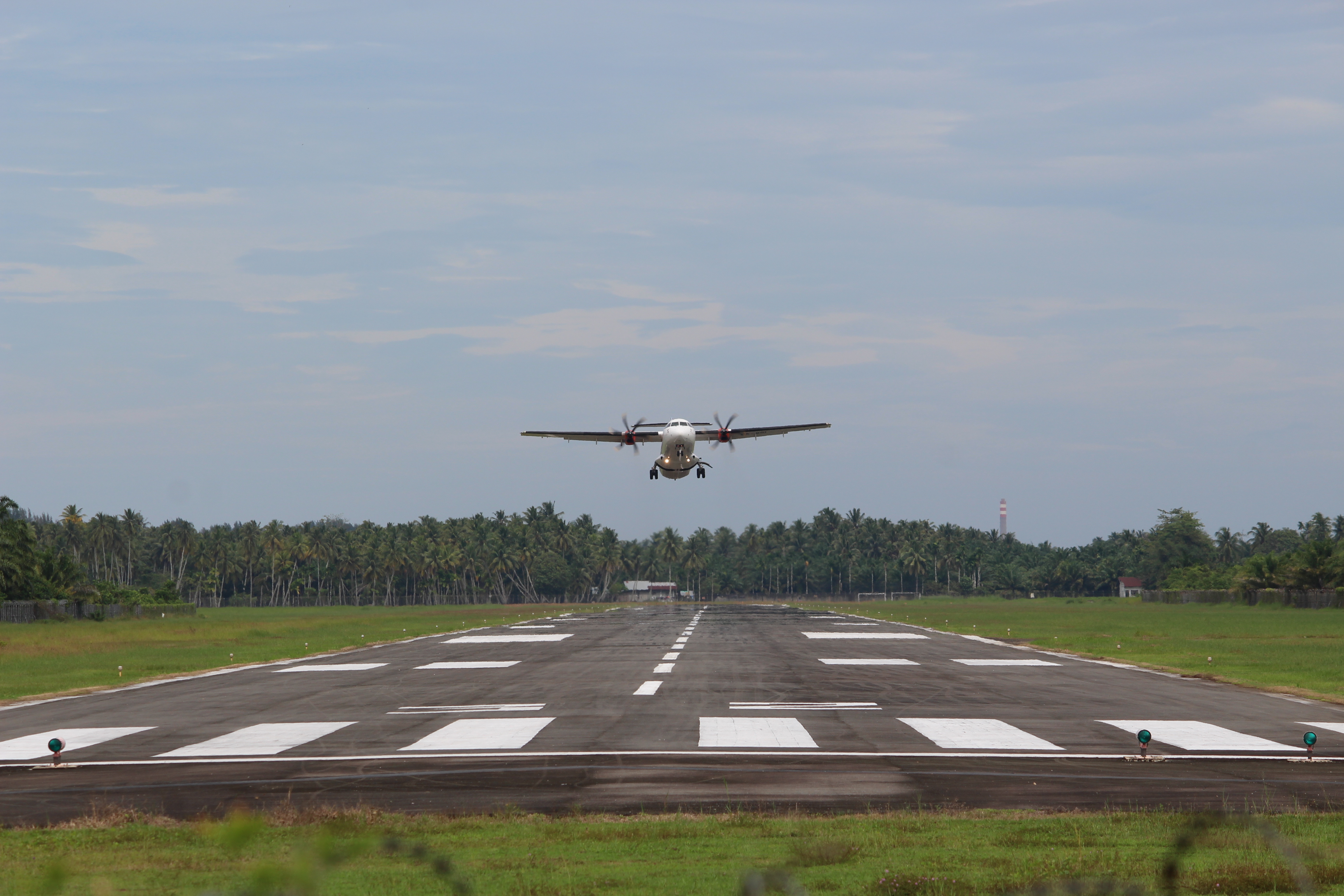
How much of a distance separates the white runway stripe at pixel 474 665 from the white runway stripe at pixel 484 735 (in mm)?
18475

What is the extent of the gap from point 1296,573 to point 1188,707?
115663 mm

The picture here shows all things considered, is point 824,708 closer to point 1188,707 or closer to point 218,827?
point 1188,707

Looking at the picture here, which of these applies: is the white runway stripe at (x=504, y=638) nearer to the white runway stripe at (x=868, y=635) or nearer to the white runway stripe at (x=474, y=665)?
the white runway stripe at (x=868, y=635)

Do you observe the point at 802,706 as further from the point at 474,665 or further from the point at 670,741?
the point at 474,665

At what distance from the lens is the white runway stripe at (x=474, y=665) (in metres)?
46.5

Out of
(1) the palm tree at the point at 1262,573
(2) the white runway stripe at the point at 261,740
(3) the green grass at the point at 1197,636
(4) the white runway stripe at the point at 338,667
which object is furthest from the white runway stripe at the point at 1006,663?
(1) the palm tree at the point at 1262,573

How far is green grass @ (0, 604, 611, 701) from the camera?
1724 inches

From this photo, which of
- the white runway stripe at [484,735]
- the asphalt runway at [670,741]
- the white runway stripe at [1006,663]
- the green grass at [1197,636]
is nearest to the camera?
the asphalt runway at [670,741]

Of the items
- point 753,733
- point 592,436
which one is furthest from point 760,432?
point 753,733

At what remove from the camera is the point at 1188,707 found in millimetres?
30266

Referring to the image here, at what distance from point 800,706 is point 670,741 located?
7690 millimetres

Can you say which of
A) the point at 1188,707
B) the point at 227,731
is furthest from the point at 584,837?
the point at 1188,707

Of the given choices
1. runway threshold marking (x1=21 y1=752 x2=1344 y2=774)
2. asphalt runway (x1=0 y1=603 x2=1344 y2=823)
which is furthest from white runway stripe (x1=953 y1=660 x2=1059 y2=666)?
runway threshold marking (x1=21 y1=752 x2=1344 y2=774)

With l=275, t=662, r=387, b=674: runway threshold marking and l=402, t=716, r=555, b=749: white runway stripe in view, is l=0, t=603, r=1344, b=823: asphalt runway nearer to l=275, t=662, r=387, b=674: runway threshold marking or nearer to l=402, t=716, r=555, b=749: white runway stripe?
l=402, t=716, r=555, b=749: white runway stripe
